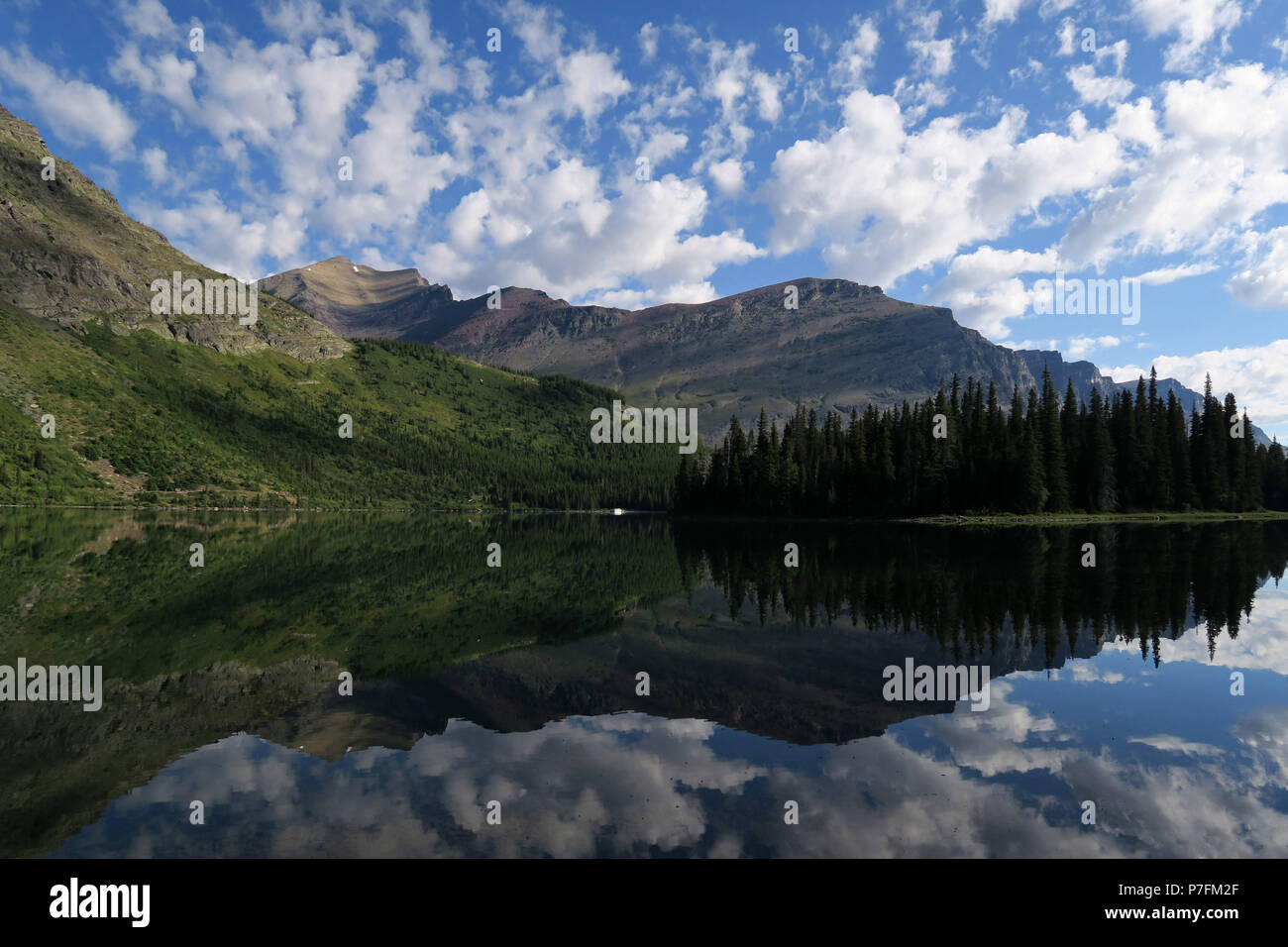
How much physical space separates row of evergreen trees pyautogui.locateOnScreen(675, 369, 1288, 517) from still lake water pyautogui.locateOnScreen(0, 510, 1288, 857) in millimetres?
84768

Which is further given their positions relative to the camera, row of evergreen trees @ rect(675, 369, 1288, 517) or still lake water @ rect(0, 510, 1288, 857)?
row of evergreen trees @ rect(675, 369, 1288, 517)

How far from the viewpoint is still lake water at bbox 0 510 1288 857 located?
11.7 metres

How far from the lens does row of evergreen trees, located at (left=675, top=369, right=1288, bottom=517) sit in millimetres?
119688

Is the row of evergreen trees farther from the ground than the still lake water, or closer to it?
farther from the ground

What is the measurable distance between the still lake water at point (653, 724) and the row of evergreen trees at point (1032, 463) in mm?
84768

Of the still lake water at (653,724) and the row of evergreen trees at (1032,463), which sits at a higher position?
the row of evergreen trees at (1032,463)

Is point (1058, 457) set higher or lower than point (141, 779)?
higher

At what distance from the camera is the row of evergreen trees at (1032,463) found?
119688mm

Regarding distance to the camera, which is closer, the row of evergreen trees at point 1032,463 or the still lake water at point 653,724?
the still lake water at point 653,724

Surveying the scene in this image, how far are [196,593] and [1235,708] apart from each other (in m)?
47.9
